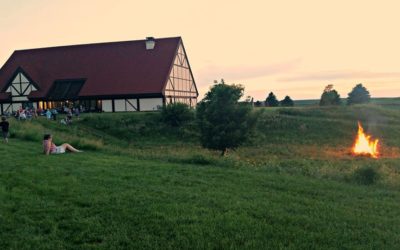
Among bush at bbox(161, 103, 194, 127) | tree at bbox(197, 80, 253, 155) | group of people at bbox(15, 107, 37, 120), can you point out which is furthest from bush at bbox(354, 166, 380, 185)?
group of people at bbox(15, 107, 37, 120)

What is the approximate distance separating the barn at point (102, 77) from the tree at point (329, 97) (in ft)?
84.0

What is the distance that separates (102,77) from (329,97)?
38.1 m

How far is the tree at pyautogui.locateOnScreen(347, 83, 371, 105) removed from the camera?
3307 inches

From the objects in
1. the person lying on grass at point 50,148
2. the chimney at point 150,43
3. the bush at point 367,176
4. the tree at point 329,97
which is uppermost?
the chimney at point 150,43

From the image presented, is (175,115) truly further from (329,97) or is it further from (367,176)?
(329,97)

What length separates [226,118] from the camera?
82.1ft

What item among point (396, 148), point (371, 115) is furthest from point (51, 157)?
point (371, 115)

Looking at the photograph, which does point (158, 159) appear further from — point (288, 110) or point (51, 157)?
point (288, 110)

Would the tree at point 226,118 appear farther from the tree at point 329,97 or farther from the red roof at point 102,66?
the tree at point 329,97

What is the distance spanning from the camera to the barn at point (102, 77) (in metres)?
43.7

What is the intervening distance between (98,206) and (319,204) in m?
4.71

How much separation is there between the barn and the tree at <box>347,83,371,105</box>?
4688cm

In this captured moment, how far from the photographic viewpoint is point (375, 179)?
1270cm

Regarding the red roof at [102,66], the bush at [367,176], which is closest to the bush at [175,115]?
the red roof at [102,66]
